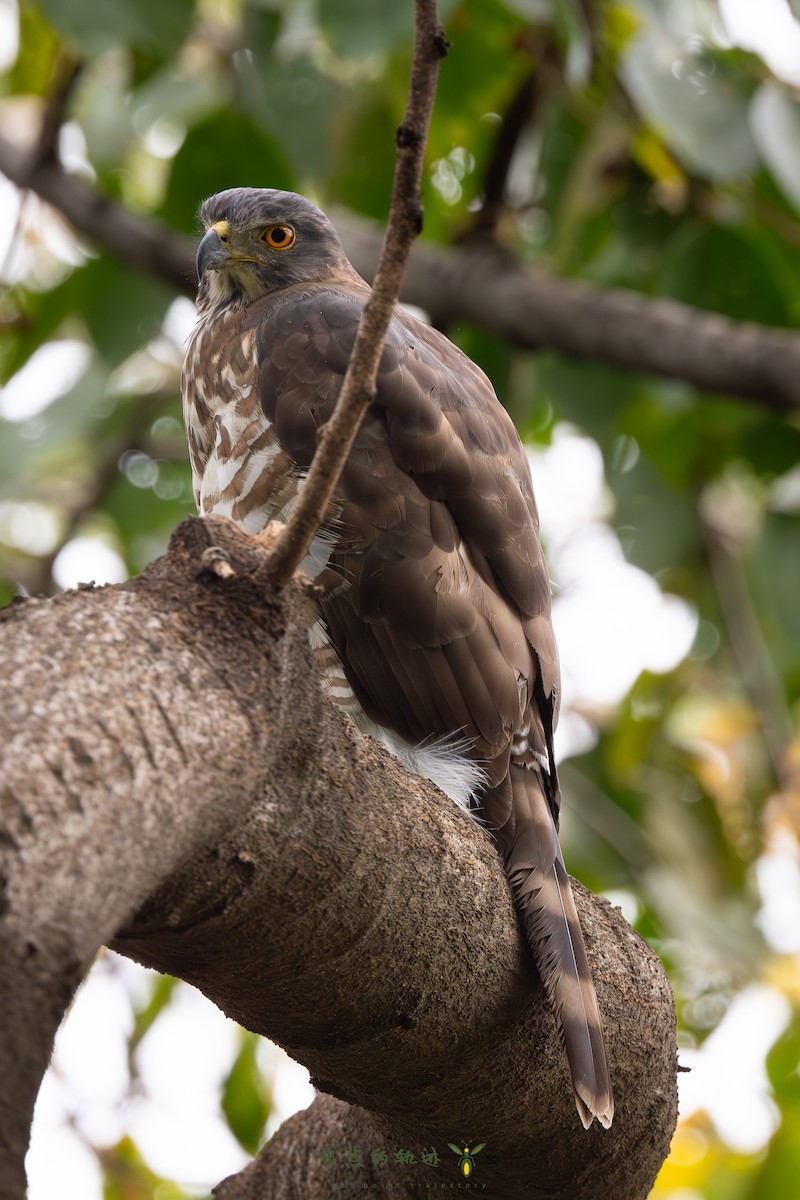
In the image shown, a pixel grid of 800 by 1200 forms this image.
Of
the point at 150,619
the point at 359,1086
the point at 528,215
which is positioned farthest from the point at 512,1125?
the point at 528,215

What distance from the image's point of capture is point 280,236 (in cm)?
395

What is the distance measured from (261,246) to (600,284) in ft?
7.13

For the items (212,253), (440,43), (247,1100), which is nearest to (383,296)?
(440,43)

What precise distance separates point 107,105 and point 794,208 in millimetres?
3167

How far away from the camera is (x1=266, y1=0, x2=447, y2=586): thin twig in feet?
5.37

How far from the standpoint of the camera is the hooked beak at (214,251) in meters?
3.85

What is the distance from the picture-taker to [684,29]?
15.0 feet

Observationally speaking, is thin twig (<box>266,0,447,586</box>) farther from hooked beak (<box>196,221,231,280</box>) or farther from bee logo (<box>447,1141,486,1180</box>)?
hooked beak (<box>196,221,231,280</box>)

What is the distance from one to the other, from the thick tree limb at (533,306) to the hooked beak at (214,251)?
1.16m

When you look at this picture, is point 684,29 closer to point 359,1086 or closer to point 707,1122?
point 359,1086

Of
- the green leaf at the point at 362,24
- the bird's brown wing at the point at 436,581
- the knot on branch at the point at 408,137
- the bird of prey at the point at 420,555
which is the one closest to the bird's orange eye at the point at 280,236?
the green leaf at the point at 362,24

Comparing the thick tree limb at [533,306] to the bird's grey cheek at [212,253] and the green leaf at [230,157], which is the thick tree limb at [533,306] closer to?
the green leaf at [230,157]

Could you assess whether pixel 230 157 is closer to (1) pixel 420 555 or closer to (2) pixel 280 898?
(1) pixel 420 555

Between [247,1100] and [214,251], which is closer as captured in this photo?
[214,251]
